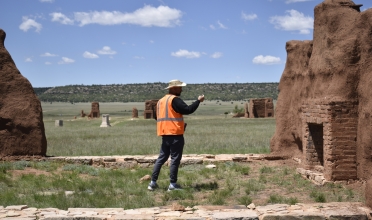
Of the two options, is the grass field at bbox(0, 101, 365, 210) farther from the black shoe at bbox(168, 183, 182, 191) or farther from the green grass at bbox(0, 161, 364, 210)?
the black shoe at bbox(168, 183, 182, 191)

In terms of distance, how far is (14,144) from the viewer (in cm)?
1443

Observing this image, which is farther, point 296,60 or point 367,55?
Result: point 296,60

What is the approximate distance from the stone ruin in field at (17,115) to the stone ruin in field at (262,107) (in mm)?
30466

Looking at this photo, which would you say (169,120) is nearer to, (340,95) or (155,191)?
(155,191)

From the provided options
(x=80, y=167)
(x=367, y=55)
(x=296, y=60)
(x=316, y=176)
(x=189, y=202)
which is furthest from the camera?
(x=296, y=60)

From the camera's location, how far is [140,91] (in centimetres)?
15275

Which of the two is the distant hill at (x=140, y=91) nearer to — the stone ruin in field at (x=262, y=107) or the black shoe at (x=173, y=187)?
the stone ruin in field at (x=262, y=107)

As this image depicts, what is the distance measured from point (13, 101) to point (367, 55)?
405 inches

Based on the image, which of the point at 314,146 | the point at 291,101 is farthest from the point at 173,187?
the point at 291,101

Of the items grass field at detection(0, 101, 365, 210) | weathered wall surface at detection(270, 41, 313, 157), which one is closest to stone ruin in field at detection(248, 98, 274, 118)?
weathered wall surface at detection(270, 41, 313, 157)

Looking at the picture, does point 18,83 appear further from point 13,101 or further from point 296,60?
point 296,60

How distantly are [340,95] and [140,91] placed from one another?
143787mm

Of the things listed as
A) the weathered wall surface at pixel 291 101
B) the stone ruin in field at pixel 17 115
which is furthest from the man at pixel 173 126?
the stone ruin in field at pixel 17 115

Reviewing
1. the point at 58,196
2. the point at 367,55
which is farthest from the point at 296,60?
the point at 58,196
